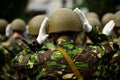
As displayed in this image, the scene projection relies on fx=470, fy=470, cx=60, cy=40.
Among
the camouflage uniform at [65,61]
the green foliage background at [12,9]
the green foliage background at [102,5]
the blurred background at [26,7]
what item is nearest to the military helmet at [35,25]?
the camouflage uniform at [65,61]

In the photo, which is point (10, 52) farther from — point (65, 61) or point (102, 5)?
point (102, 5)

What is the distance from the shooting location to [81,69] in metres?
5.42

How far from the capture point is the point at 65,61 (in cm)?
540

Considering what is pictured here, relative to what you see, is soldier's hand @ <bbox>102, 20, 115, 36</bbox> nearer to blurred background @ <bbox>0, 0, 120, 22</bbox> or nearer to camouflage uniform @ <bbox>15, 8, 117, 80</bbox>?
camouflage uniform @ <bbox>15, 8, 117, 80</bbox>

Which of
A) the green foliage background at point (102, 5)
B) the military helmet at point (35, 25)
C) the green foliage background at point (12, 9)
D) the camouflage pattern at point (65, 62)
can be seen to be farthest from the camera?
the green foliage background at point (12, 9)

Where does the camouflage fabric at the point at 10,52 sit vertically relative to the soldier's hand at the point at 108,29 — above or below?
above

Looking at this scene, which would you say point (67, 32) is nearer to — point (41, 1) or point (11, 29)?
point (11, 29)

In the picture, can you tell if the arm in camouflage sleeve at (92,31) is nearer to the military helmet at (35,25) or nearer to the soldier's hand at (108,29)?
the soldier's hand at (108,29)

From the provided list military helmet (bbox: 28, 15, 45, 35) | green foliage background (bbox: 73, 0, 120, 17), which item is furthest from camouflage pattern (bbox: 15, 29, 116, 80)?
green foliage background (bbox: 73, 0, 120, 17)

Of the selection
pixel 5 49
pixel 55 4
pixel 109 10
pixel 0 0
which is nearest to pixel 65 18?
pixel 5 49

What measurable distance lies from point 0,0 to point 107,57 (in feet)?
55.4

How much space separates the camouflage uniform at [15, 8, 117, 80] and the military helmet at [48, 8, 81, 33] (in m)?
0.04

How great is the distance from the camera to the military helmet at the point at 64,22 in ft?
18.6

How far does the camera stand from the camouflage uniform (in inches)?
213
